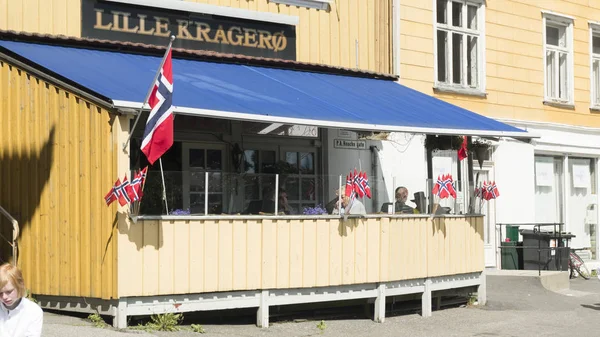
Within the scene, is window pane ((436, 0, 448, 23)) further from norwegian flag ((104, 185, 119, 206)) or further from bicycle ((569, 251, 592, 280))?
norwegian flag ((104, 185, 119, 206))

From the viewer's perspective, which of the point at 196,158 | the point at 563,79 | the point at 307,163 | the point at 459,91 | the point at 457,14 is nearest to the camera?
the point at 196,158

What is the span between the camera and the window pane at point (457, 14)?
854 inches

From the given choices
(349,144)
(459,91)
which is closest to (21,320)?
(349,144)

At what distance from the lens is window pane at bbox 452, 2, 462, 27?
2169 centimetres

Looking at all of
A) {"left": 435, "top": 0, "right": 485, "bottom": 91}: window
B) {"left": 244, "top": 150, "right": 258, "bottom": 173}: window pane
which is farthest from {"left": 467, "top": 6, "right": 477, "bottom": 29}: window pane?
{"left": 244, "top": 150, "right": 258, "bottom": 173}: window pane

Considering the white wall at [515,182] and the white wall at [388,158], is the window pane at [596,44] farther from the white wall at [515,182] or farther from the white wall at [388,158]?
the white wall at [388,158]

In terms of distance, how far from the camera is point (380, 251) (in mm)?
15242

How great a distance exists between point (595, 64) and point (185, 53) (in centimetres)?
1269

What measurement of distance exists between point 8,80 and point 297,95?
13.3 feet

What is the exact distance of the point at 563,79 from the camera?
80.4 feet

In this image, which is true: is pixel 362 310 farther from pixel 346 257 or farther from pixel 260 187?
pixel 260 187

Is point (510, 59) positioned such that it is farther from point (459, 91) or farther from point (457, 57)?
point (459, 91)

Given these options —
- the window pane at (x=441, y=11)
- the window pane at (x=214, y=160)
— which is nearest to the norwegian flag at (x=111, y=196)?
the window pane at (x=214, y=160)

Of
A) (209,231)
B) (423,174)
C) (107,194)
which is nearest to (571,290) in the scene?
(423,174)
